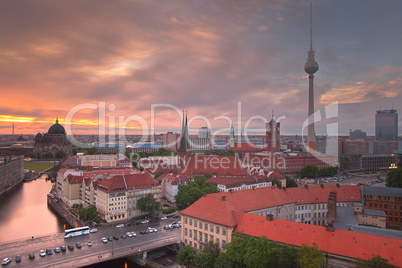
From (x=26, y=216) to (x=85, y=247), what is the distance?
85.2ft

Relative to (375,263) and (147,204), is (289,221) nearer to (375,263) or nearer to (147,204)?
(375,263)

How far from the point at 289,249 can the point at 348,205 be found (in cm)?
2802

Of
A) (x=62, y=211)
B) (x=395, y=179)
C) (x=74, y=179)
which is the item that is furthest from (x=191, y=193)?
(x=395, y=179)

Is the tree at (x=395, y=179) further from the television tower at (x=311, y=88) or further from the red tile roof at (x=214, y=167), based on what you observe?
the television tower at (x=311, y=88)

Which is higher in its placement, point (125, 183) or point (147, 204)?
point (125, 183)

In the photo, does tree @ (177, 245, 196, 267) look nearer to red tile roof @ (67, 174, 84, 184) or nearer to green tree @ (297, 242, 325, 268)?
green tree @ (297, 242, 325, 268)

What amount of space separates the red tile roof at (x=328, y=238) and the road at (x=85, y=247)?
12.9 m

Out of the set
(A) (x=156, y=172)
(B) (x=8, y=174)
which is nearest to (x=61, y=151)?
(B) (x=8, y=174)

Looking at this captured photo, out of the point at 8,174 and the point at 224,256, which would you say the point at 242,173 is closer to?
the point at 224,256

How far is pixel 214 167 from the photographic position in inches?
3162

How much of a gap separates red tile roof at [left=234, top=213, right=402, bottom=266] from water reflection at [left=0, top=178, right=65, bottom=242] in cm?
3336

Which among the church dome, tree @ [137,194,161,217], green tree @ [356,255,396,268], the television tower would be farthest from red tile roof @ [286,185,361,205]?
the church dome

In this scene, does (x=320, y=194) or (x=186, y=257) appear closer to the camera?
(x=186, y=257)

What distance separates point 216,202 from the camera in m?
34.4
